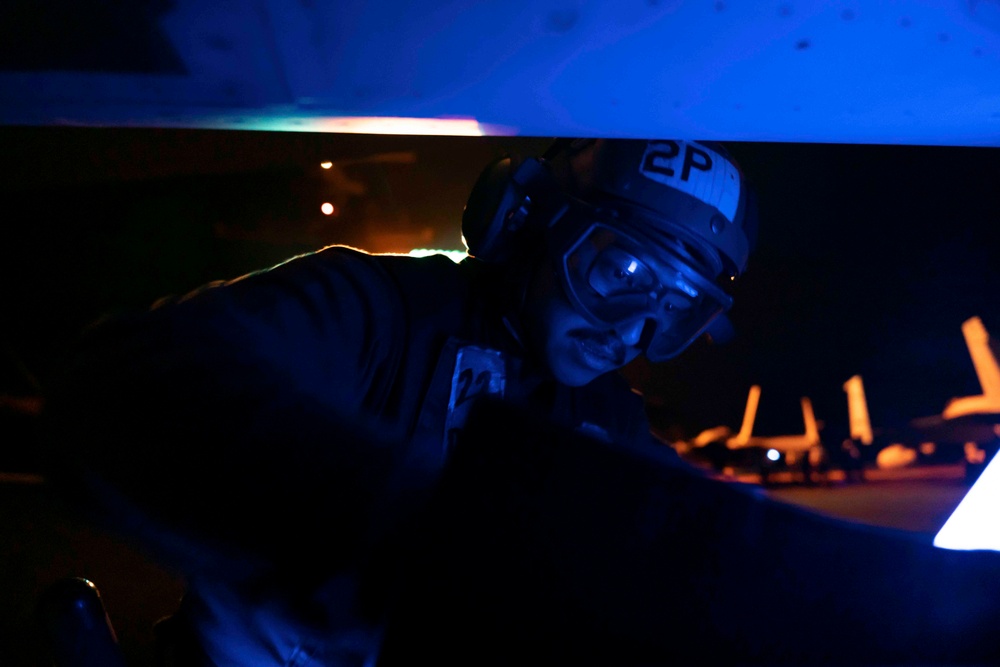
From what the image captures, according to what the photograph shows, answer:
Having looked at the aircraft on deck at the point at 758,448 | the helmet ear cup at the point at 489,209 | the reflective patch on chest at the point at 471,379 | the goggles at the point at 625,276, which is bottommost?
the aircraft on deck at the point at 758,448

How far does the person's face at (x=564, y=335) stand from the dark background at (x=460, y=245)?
126cm

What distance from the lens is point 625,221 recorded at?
1.58 metres

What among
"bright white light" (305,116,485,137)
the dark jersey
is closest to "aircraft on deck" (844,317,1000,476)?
the dark jersey

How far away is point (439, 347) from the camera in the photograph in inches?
55.1

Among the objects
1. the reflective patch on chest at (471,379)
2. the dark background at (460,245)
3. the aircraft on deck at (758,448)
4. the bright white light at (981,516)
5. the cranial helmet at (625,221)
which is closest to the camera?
the bright white light at (981,516)

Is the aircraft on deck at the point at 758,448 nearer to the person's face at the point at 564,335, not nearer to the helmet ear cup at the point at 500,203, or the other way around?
the person's face at the point at 564,335

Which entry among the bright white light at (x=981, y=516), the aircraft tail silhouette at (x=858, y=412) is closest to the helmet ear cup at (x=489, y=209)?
the bright white light at (x=981, y=516)

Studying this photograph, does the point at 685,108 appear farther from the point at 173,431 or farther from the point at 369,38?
the point at 173,431

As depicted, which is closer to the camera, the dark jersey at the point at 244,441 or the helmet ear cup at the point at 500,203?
the dark jersey at the point at 244,441

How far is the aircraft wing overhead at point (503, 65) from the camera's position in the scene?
430 millimetres

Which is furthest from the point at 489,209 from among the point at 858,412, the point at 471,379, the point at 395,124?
the point at 858,412

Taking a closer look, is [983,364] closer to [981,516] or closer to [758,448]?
[758,448]

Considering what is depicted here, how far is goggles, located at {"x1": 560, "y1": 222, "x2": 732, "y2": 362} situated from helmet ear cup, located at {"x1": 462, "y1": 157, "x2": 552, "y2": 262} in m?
0.20

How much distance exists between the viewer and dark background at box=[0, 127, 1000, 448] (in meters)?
2.24
